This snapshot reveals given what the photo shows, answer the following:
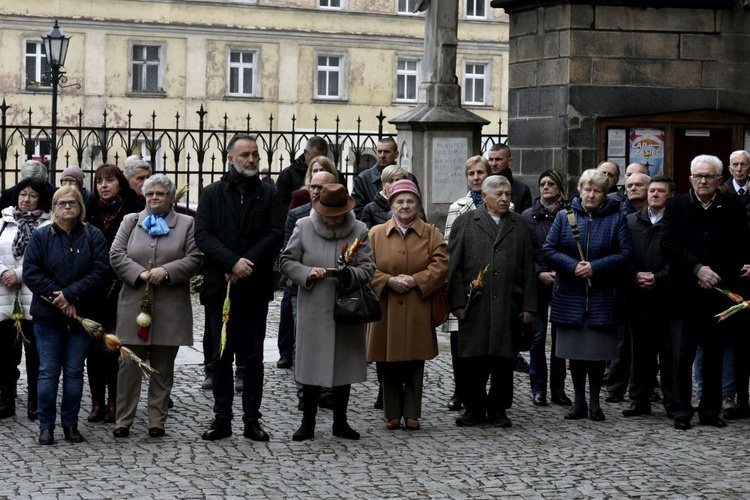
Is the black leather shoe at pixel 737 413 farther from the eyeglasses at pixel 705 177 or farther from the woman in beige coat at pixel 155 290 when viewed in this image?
the woman in beige coat at pixel 155 290

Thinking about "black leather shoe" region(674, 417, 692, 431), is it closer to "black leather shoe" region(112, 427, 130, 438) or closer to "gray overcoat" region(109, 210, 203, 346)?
"gray overcoat" region(109, 210, 203, 346)

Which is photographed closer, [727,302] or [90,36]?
[727,302]

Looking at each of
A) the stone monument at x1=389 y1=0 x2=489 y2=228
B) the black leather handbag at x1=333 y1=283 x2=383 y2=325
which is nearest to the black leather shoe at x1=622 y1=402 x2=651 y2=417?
the black leather handbag at x1=333 y1=283 x2=383 y2=325

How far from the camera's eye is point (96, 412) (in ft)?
33.2

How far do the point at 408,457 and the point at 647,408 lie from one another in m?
2.41

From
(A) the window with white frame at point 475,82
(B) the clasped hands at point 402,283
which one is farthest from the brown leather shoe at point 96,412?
(A) the window with white frame at point 475,82

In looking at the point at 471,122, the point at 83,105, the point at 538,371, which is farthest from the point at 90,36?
the point at 538,371

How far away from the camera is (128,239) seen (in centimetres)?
973

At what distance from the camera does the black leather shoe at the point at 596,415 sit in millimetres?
10305

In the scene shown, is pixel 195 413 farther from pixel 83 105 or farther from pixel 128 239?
pixel 83 105

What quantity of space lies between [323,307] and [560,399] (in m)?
2.34

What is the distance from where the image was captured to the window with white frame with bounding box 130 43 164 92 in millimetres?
42625

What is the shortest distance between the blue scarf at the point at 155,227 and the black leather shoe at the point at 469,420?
2358mm

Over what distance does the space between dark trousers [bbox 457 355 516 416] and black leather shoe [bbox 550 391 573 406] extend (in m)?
0.81
